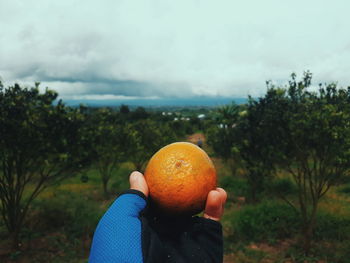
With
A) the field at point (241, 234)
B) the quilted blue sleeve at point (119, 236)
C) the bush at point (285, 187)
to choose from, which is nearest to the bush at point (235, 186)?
the bush at point (285, 187)

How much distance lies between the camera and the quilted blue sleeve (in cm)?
120

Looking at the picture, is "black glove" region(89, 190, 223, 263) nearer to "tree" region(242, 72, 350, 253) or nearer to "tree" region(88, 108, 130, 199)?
"tree" region(242, 72, 350, 253)

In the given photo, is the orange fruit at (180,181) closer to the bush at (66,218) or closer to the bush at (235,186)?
the bush at (66,218)

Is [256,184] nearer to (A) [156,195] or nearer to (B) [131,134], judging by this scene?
(B) [131,134]

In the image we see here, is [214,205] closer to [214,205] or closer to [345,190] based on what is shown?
[214,205]

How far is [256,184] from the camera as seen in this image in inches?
490

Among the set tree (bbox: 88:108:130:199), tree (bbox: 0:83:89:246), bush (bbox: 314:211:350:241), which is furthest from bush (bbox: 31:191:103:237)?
bush (bbox: 314:211:350:241)

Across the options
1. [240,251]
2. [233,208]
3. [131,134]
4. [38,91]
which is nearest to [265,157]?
[240,251]

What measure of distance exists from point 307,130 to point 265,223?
14.7ft

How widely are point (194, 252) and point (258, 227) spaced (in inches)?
350

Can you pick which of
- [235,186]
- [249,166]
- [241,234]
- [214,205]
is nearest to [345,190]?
[235,186]

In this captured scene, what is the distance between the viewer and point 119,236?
127 centimetres

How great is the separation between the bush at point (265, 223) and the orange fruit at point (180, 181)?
8.32 metres

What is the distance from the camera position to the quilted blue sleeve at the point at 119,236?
1.20 meters
